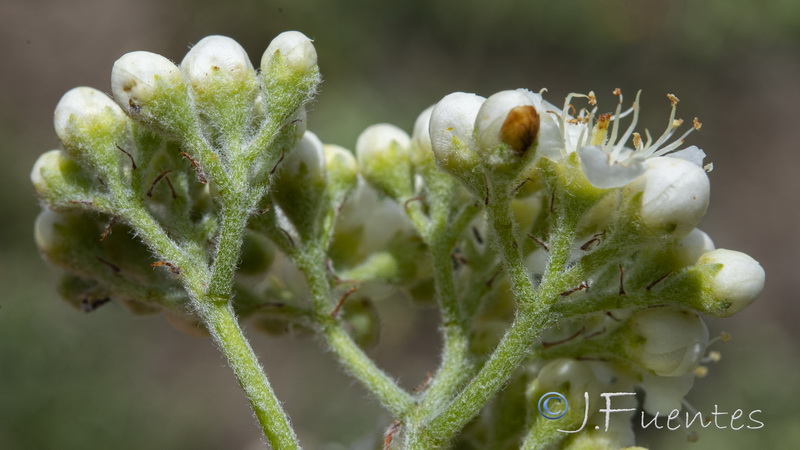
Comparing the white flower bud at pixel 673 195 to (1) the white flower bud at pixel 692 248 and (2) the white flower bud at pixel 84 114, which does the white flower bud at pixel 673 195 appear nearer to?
(1) the white flower bud at pixel 692 248

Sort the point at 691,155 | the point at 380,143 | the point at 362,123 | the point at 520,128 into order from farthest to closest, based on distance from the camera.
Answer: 1. the point at 362,123
2. the point at 380,143
3. the point at 691,155
4. the point at 520,128

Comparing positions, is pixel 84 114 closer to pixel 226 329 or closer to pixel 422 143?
pixel 226 329

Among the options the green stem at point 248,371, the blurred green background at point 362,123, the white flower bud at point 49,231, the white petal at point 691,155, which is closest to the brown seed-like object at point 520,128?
the white petal at point 691,155

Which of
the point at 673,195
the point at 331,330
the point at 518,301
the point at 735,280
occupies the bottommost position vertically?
the point at 331,330

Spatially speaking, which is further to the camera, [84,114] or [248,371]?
[84,114]

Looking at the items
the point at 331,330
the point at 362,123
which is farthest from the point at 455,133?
the point at 362,123

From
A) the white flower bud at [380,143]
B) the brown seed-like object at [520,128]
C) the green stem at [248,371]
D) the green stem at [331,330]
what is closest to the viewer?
the brown seed-like object at [520,128]

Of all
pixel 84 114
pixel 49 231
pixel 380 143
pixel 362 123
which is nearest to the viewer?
pixel 84 114

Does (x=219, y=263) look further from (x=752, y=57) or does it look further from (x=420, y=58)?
(x=752, y=57)

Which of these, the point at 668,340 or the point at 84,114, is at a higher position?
the point at 84,114
